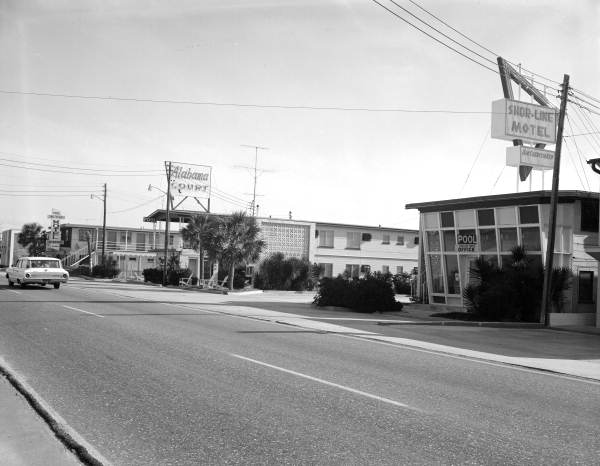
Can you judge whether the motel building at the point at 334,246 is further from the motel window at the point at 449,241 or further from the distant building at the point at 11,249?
the distant building at the point at 11,249

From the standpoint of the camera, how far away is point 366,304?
89.6 ft

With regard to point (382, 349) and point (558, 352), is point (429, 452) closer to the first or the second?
point (382, 349)

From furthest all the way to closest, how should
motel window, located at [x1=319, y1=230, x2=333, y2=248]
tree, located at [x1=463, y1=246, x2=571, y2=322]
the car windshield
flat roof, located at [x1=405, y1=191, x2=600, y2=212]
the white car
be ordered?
motel window, located at [x1=319, y1=230, x2=333, y2=248] → the car windshield → the white car → flat roof, located at [x1=405, y1=191, x2=600, y2=212] → tree, located at [x1=463, y1=246, x2=571, y2=322]

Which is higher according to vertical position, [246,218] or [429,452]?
[246,218]

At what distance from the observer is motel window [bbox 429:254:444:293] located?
1236 inches

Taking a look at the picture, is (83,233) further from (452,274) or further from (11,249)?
Answer: (452,274)

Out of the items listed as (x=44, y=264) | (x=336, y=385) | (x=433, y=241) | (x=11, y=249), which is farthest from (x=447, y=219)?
(x=11, y=249)

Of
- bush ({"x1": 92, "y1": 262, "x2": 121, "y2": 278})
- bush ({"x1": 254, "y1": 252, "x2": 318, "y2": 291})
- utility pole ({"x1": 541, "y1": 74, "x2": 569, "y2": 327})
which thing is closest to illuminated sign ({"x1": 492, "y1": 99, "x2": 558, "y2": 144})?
utility pole ({"x1": 541, "y1": 74, "x2": 569, "y2": 327})

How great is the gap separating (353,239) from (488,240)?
946 inches

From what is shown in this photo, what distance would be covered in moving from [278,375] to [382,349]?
4.59 meters

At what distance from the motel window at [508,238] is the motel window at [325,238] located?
24.1 meters

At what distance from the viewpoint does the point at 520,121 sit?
26.2m

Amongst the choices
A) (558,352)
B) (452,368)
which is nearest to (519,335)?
(558,352)

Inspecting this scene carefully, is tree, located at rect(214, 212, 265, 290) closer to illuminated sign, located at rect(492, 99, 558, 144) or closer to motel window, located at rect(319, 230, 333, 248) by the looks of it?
motel window, located at rect(319, 230, 333, 248)
